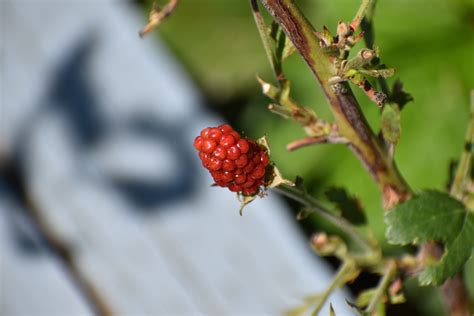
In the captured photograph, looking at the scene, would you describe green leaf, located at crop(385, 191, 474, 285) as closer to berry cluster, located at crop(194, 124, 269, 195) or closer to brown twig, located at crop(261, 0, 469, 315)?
brown twig, located at crop(261, 0, 469, 315)

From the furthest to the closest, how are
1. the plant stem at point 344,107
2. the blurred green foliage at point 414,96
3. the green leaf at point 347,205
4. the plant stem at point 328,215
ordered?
1. the blurred green foliage at point 414,96
2. the green leaf at point 347,205
3. the plant stem at point 328,215
4. the plant stem at point 344,107

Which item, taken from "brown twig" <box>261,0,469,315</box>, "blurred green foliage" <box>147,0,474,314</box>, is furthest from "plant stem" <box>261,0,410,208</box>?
"blurred green foliage" <box>147,0,474,314</box>

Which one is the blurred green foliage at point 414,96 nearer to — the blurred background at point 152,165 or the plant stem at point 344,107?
the blurred background at point 152,165

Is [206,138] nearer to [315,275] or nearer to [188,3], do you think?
[315,275]

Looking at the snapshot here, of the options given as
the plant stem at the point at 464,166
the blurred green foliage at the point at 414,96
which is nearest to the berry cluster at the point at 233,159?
the plant stem at the point at 464,166

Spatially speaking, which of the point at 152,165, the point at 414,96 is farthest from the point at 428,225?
the point at 152,165

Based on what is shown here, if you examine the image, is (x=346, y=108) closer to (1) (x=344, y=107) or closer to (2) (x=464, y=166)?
(1) (x=344, y=107)
